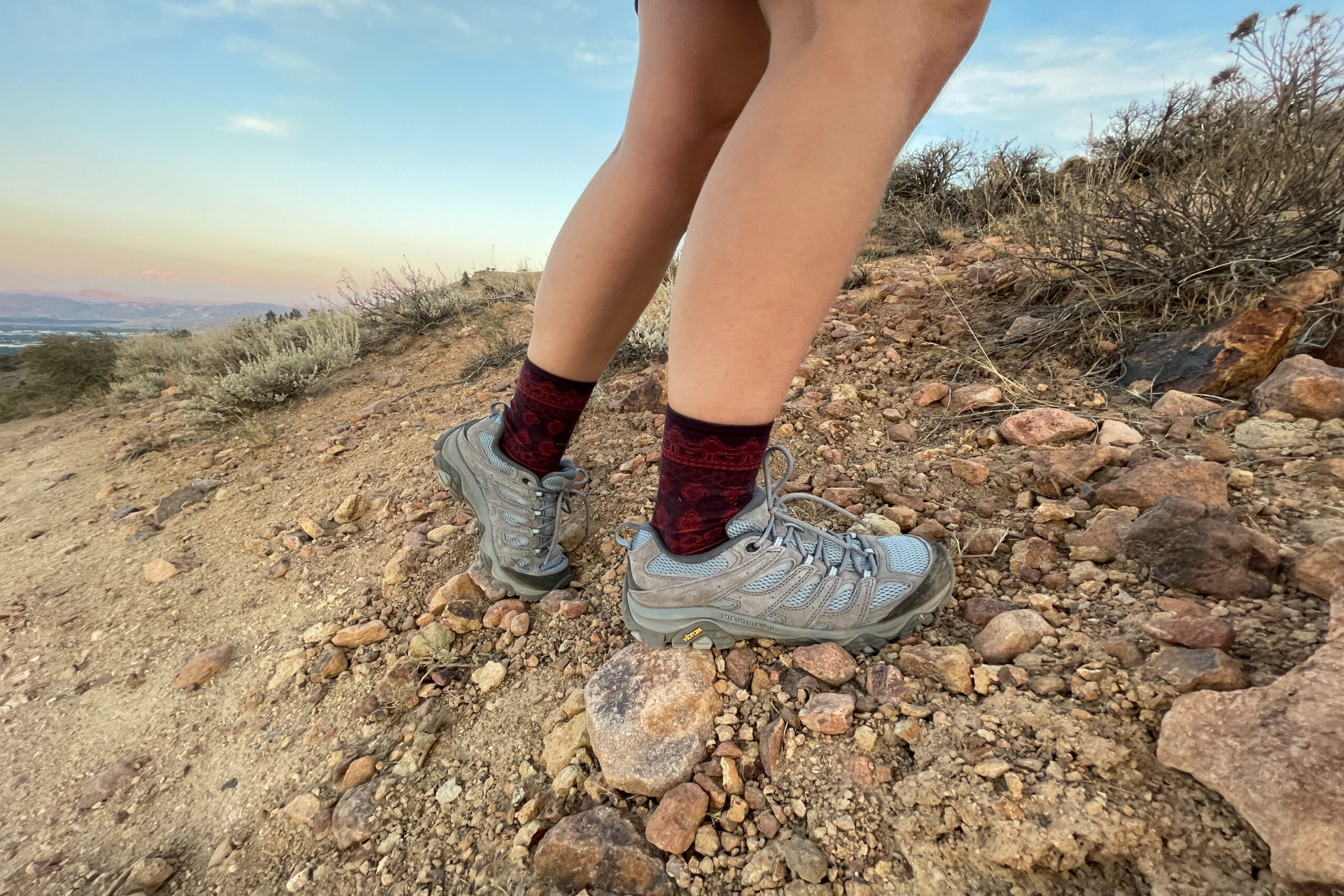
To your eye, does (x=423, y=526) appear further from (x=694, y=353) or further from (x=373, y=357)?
(x=373, y=357)

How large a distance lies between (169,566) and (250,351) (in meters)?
2.62

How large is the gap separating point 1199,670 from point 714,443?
0.66 m

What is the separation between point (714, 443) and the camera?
0.87 meters

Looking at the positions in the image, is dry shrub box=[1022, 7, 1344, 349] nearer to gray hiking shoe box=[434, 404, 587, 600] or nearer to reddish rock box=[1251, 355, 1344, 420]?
reddish rock box=[1251, 355, 1344, 420]

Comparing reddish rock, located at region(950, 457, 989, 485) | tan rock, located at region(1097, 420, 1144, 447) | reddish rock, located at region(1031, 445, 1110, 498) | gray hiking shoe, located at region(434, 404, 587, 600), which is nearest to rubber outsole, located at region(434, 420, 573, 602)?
gray hiking shoe, located at region(434, 404, 587, 600)

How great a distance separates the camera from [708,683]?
0.93 meters

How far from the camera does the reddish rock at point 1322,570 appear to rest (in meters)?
0.80

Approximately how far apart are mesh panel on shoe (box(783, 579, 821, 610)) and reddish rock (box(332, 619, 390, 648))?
2.70ft

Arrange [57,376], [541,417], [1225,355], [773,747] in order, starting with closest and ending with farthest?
[773,747], [541,417], [1225,355], [57,376]

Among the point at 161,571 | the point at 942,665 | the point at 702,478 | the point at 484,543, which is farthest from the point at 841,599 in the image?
the point at 161,571

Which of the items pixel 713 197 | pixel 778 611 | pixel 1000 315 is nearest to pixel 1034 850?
pixel 778 611

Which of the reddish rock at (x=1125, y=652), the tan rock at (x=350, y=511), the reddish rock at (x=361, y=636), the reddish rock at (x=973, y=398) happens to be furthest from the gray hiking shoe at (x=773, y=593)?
the tan rock at (x=350, y=511)

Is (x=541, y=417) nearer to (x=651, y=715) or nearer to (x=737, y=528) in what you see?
(x=737, y=528)

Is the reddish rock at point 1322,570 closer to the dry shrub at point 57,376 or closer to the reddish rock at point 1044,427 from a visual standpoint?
the reddish rock at point 1044,427
